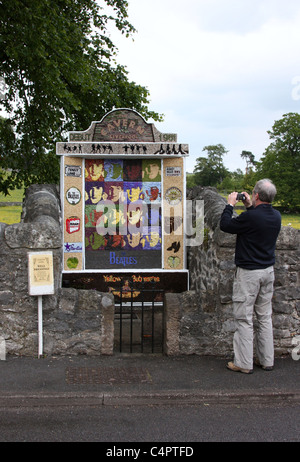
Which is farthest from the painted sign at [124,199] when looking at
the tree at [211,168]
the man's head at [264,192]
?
the tree at [211,168]

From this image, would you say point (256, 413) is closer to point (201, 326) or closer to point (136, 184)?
point (201, 326)

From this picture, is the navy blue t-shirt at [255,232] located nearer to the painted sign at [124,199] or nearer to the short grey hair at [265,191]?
the short grey hair at [265,191]

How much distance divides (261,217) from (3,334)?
3385mm

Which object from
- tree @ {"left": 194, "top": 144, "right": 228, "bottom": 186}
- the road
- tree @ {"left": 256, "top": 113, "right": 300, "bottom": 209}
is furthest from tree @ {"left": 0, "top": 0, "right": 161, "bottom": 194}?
tree @ {"left": 194, "top": 144, "right": 228, "bottom": 186}

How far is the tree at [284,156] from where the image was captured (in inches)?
2266

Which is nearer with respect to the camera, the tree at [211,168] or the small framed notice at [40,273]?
the small framed notice at [40,273]

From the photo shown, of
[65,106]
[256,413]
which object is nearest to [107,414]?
[256,413]

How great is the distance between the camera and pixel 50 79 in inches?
508

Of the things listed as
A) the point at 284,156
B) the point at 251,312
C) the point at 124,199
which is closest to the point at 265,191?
the point at 251,312

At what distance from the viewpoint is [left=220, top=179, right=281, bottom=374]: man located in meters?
5.70

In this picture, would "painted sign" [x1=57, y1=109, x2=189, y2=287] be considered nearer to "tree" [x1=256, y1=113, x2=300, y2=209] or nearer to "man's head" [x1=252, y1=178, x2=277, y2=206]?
"man's head" [x1=252, y1=178, x2=277, y2=206]

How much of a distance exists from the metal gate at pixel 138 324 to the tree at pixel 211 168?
59.5 meters

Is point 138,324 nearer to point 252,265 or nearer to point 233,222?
point 252,265
